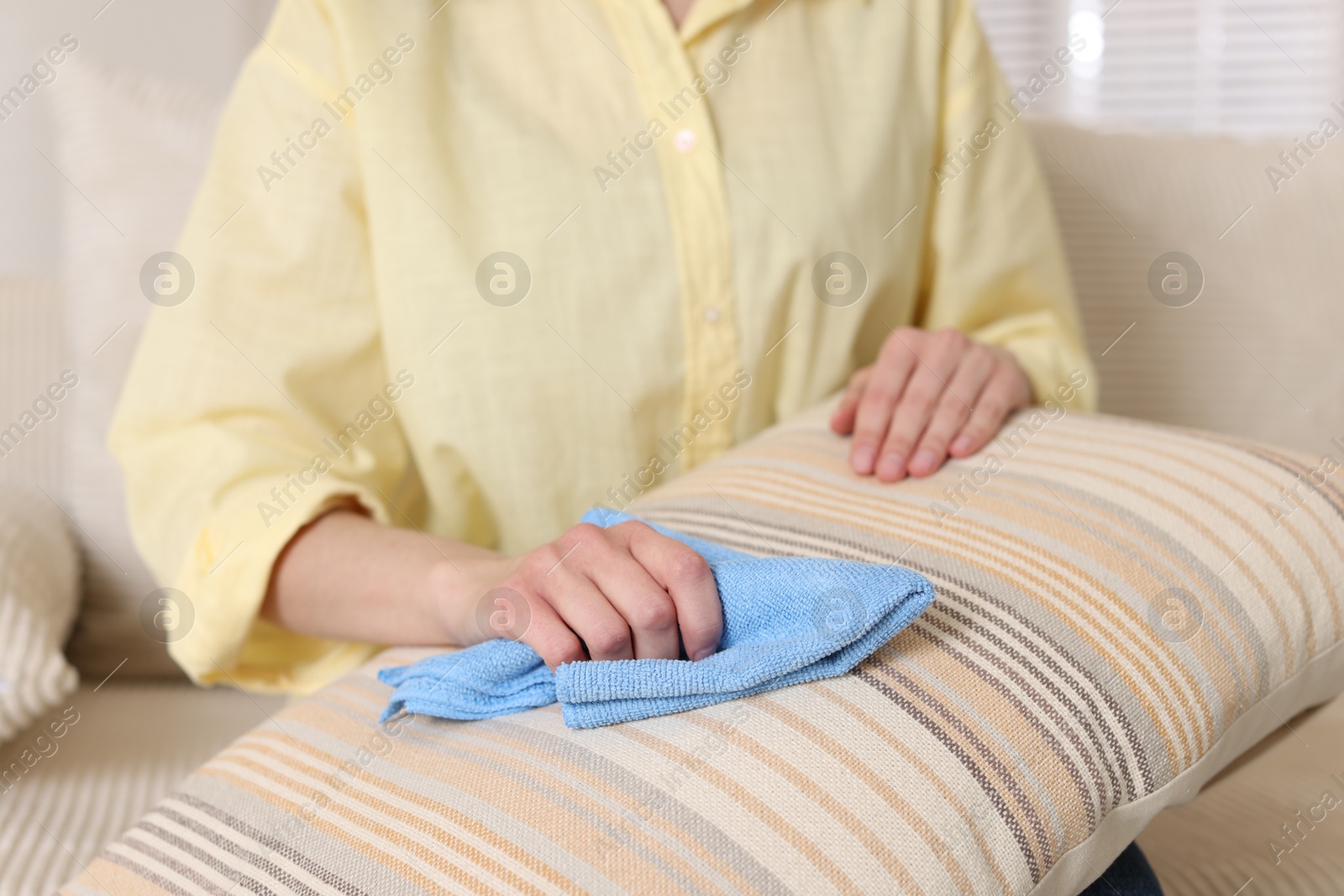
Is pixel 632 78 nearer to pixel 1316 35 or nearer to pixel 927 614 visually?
pixel 927 614

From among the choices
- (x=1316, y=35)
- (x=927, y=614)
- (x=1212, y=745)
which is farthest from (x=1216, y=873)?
(x=1316, y=35)

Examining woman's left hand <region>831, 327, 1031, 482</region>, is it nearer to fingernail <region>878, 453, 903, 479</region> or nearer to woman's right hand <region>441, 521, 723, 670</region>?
fingernail <region>878, 453, 903, 479</region>

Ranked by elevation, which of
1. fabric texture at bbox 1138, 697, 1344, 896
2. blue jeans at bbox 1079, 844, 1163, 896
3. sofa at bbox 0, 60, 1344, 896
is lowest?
fabric texture at bbox 1138, 697, 1344, 896

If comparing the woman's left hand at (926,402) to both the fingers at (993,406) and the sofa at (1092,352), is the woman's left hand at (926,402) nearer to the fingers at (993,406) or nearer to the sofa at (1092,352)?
the fingers at (993,406)

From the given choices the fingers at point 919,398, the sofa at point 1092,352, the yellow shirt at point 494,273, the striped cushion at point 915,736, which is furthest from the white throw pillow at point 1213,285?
the striped cushion at point 915,736

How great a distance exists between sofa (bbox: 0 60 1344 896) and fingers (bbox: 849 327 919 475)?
0.91 feet

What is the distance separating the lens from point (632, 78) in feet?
2.48

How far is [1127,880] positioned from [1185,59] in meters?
1.92

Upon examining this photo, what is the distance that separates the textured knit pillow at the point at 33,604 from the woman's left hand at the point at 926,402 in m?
0.55

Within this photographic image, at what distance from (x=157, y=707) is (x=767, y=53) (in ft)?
2.50

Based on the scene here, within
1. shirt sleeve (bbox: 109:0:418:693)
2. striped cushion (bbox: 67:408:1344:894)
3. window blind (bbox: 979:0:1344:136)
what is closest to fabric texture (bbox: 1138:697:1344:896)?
striped cushion (bbox: 67:408:1344:894)

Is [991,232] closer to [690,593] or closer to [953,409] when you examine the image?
[953,409]

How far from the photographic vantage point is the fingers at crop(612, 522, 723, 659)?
0.45 meters

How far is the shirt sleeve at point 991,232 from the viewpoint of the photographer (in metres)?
0.85
